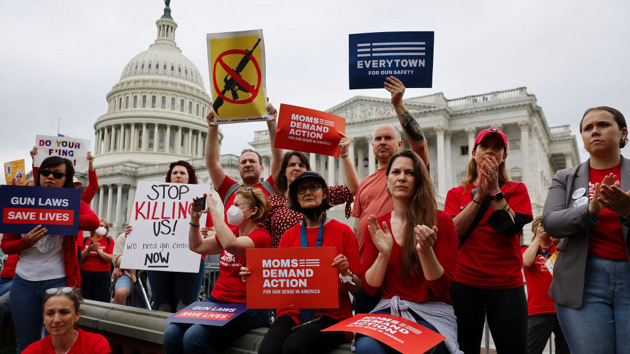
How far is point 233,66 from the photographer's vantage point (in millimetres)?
5637

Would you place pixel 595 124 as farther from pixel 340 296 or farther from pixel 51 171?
pixel 51 171

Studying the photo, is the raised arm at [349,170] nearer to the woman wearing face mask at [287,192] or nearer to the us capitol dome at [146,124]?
the woman wearing face mask at [287,192]

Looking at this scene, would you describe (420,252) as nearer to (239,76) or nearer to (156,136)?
(239,76)

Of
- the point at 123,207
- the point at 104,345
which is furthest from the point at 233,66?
the point at 123,207

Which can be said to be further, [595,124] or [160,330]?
[160,330]

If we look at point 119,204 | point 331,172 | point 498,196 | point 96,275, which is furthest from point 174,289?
point 119,204

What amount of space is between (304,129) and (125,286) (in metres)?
3.91

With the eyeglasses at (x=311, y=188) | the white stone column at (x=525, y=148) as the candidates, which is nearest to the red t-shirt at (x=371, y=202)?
the eyeglasses at (x=311, y=188)

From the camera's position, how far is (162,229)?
625cm

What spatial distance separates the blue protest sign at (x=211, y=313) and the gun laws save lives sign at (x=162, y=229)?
1.55 m

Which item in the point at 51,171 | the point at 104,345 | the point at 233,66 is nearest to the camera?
→ the point at 104,345

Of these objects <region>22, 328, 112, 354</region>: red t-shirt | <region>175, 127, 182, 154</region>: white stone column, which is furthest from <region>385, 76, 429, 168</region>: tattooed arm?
<region>175, 127, 182, 154</region>: white stone column

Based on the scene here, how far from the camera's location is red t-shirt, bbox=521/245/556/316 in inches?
215

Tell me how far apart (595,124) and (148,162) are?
83471 mm
